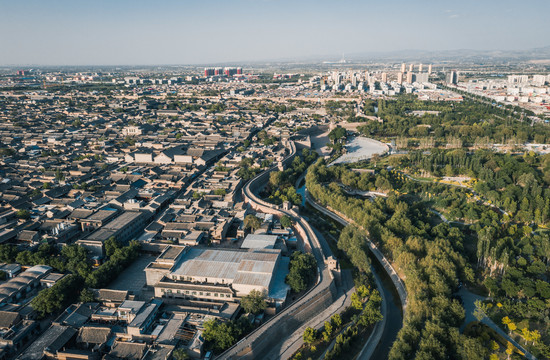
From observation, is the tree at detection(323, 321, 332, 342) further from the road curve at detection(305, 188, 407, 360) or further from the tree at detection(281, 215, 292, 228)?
the tree at detection(281, 215, 292, 228)

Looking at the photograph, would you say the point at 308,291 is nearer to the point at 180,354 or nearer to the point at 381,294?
the point at 381,294

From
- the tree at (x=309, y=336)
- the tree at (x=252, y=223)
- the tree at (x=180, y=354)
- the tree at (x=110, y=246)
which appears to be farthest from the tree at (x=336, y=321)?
the tree at (x=110, y=246)

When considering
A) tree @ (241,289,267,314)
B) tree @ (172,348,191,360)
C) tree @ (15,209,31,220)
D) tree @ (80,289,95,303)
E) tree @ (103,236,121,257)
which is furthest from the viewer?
tree @ (15,209,31,220)

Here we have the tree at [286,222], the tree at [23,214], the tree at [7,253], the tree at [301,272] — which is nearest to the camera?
the tree at [301,272]

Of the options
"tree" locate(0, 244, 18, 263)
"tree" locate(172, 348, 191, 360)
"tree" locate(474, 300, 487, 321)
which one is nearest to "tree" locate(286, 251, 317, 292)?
"tree" locate(172, 348, 191, 360)

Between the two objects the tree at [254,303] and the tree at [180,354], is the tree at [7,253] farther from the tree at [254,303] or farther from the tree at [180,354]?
the tree at [254,303]

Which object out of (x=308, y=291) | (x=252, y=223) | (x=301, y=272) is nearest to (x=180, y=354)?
(x=308, y=291)

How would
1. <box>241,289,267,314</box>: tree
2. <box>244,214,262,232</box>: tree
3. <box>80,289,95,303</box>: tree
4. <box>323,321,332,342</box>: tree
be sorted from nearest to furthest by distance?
<box>323,321,332,342</box>: tree → <box>241,289,267,314</box>: tree → <box>80,289,95,303</box>: tree → <box>244,214,262,232</box>: tree
